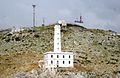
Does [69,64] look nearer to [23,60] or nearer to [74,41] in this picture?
[23,60]

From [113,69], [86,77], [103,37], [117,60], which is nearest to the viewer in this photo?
[86,77]

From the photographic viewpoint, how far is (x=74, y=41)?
492ft

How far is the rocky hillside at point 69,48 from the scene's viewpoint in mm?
125562

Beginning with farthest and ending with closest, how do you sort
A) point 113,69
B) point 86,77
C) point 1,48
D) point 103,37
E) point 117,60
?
point 103,37
point 1,48
point 117,60
point 113,69
point 86,77

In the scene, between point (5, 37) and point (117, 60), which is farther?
point (5, 37)

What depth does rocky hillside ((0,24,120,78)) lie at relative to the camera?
412 ft

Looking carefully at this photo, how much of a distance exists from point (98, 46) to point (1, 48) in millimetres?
32429

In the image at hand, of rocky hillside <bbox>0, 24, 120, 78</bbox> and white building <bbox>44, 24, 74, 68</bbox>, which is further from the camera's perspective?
rocky hillside <bbox>0, 24, 120, 78</bbox>

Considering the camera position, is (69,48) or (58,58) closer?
(58,58)

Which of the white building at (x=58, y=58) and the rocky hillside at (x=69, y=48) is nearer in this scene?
the white building at (x=58, y=58)

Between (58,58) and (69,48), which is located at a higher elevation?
(69,48)

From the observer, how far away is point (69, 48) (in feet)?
466

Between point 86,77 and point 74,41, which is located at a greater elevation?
point 74,41

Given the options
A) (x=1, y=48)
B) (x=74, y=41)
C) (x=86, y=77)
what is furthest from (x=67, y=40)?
(x=86, y=77)
